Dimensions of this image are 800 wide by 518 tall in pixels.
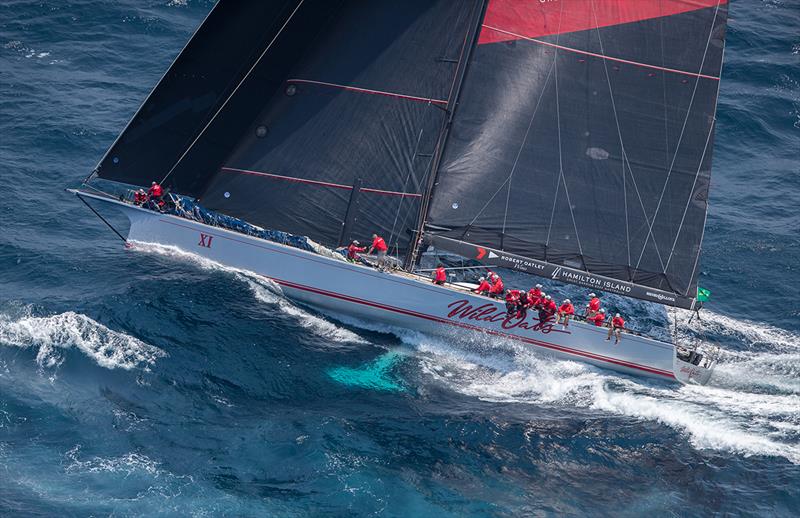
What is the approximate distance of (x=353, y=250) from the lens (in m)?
35.1

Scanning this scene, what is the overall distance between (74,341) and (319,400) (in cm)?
831

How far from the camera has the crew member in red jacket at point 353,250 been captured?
3512cm

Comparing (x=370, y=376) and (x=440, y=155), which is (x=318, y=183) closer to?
(x=440, y=155)

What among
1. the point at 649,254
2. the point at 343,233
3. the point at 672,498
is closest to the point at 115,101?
the point at 343,233

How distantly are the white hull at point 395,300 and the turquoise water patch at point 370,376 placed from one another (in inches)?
117

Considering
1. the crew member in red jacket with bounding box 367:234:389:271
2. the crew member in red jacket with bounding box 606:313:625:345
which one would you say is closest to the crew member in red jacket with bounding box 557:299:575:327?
the crew member in red jacket with bounding box 606:313:625:345

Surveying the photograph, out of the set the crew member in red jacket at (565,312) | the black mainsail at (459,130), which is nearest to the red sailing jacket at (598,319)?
the crew member in red jacket at (565,312)

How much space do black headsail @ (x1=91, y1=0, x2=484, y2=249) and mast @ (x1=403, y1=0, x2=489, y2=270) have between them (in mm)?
177

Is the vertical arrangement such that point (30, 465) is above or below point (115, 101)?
below

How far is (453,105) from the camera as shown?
34625mm

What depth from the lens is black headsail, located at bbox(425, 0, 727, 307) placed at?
108 feet

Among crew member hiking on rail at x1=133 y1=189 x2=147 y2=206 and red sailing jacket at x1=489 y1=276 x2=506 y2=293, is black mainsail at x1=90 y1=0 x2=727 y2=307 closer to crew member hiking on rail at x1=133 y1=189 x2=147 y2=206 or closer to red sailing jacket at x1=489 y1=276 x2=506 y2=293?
crew member hiking on rail at x1=133 y1=189 x2=147 y2=206

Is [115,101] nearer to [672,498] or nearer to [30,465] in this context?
[30,465]

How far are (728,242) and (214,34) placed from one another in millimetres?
23867
